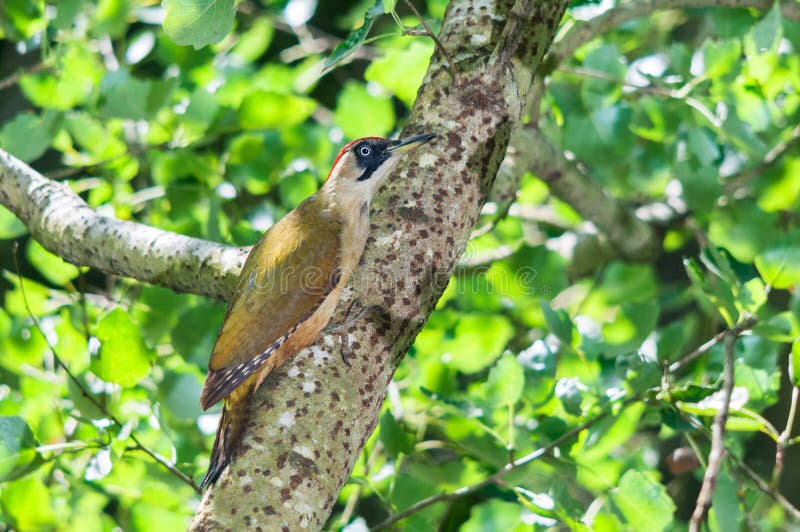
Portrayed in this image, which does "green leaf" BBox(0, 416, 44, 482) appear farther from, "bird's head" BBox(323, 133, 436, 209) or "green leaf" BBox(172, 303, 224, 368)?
"bird's head" BBox(323, 133, 436, 209)

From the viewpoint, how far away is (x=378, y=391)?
218cm

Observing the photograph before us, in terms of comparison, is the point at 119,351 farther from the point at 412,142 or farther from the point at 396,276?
the point at 412,142

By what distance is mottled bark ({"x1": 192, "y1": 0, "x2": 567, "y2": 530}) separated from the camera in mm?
1896

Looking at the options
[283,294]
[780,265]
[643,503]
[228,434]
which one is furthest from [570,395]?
[228,434]

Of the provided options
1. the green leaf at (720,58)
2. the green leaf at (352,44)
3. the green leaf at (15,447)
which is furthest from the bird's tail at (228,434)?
the green leaf at (720,58)

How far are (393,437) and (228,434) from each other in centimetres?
75

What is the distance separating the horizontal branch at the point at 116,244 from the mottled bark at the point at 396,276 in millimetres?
527

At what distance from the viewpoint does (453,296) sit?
4.11m

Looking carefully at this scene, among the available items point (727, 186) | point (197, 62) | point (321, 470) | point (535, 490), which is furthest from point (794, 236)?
point (197, 62)

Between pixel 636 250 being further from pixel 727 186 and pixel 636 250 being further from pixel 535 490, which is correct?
pixel 535 490

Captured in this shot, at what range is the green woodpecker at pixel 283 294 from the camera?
8.64 feet

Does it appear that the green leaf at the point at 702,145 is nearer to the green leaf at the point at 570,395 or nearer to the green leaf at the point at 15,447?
the green leaf at the point at 570,395

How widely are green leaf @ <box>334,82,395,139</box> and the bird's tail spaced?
156 cm

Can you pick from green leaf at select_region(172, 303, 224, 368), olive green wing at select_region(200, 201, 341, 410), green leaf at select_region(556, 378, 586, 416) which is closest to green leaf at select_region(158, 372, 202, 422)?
green leaf at select_region(172, 303, 224, 368)
